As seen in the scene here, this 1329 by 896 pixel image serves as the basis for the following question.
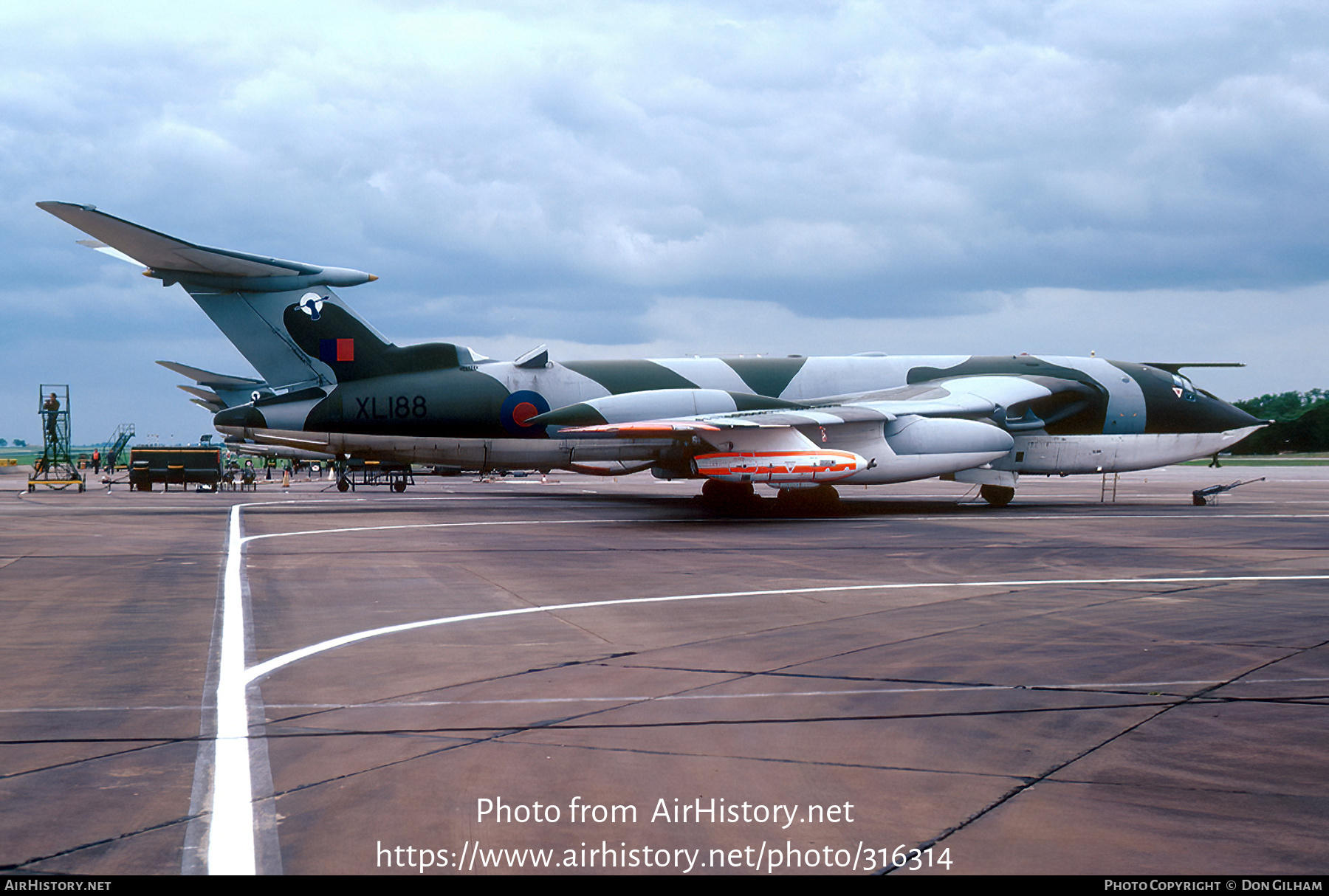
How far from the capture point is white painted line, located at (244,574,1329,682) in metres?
7.87

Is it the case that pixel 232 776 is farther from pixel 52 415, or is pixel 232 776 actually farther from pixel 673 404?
pixel 52 415

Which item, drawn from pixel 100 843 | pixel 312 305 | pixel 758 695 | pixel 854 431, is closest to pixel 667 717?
pixel 758 695

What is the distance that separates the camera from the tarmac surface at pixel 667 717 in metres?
3.91

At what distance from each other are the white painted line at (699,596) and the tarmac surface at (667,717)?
2.9 inches

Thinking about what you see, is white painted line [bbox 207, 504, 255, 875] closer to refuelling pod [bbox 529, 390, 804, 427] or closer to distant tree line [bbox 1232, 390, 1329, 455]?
refuelling pod [bbox 529, 390, 804, 427]

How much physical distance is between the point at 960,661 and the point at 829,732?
7.72 ft

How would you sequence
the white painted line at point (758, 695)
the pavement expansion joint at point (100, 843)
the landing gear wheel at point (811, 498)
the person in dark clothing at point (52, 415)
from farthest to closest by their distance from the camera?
the person in dark clothing at point (52, 415) < the landing gear wheel at point (811, 498) < the white painted line at point (758, 695) < the pavement expansion joint at point (100, 843)

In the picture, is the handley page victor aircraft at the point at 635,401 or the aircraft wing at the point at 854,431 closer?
the aircraft wing at the point at 854,431

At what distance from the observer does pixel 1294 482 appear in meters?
45.8

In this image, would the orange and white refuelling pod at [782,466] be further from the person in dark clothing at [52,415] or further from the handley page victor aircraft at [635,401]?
the person in dark clothing at [52,415]

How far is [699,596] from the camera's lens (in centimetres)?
1105

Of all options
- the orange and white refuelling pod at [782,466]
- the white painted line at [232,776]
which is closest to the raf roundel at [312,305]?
the orange and white refuelling pod at [782,466]

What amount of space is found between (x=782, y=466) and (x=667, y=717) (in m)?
15.8
